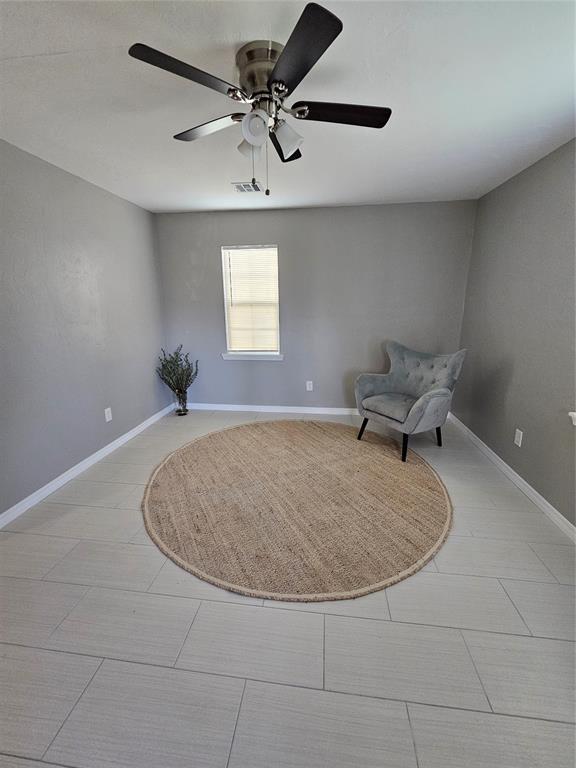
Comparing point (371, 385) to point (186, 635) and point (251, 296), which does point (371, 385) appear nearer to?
point (251, 296)

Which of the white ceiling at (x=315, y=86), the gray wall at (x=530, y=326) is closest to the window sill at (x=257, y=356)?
the white ceiling at (x=315, y=86)

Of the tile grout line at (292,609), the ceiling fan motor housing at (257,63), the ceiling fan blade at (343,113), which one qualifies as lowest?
the tile grout line at (292,609)

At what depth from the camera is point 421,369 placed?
323 centimetres

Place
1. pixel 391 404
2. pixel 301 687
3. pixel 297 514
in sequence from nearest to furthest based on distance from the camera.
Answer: pixel 301 687 < pixel 297 514 < pixel 391 404

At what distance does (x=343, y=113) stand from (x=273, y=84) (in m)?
0.30

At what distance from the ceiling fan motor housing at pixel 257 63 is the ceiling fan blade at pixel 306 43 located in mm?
131

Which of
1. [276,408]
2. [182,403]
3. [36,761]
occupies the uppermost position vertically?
[182,403]

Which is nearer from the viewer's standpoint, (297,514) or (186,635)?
(186,635)

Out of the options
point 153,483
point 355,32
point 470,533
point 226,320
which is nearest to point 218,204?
point 226,320

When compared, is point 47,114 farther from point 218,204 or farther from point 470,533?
point 470,533

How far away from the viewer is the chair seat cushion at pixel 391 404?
2.82m

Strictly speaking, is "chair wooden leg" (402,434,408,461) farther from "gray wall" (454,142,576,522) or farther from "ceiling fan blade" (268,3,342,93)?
"ceiling fan blade" (268,3,342,93)

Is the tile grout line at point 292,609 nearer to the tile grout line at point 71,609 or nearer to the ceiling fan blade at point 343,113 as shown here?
the tile grout line at point 71,609

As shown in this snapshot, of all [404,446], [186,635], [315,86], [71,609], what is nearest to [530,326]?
[404,446]
